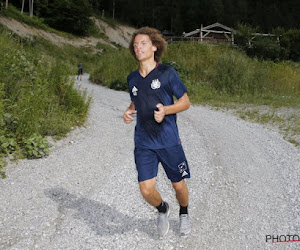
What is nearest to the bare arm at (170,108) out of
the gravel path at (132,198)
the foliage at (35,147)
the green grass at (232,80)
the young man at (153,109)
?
the young man at (153,109)

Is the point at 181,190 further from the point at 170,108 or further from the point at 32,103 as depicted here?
the point at 32,103

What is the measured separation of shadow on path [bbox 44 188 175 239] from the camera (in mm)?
3826

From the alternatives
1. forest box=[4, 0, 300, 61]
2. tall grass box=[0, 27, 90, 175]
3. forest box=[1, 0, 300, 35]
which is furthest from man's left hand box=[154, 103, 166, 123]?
forest box=[1, 0, 300, 35]

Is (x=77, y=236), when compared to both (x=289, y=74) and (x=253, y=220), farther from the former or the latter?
(x=289, y=74)

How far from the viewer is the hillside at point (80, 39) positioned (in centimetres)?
4103

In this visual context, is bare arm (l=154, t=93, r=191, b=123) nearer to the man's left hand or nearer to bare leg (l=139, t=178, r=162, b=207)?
the man's left hand

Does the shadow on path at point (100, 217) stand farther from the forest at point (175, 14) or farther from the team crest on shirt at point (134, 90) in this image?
the forest at point (175, 14)

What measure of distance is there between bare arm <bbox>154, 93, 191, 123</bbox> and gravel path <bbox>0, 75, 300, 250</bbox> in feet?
4.45

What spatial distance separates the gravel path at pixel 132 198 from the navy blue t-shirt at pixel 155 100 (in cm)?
108

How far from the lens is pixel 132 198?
4.75 metres

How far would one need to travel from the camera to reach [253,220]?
160 inches

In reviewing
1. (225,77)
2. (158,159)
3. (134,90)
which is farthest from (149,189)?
(225,77)

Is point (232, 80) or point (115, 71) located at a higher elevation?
point (115, 71)

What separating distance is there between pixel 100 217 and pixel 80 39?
51.1 m
